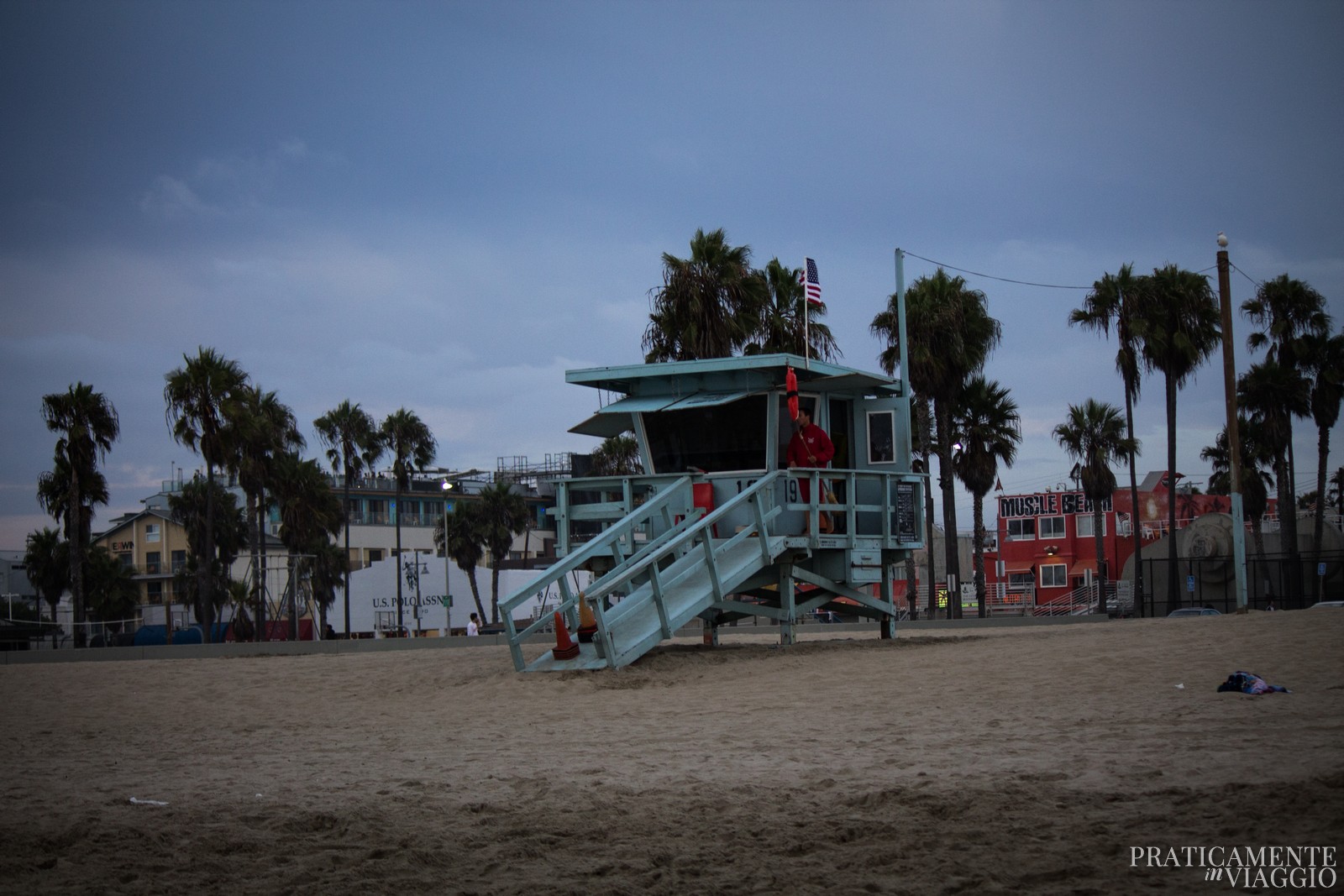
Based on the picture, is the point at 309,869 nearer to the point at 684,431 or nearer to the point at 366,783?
the point at 366,783

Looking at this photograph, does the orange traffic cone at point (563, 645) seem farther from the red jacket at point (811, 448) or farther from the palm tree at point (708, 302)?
the palm tree at point (708, 302)

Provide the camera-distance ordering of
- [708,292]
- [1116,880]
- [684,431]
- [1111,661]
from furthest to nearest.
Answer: [708,292]
[684,431]
[1111,661]
[1116,880]

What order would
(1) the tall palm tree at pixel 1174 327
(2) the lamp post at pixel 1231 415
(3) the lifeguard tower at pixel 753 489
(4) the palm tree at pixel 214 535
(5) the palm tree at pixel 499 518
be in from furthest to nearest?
(5) the palm tree at pixel 499 518 < (4) the palm tree at pixel 214 535 < (1) the tall palm tree at pixel 1174 327 < (2) the lamp post at pixel 1231 415 < (3) the lifeguard tower at pixel 753 489

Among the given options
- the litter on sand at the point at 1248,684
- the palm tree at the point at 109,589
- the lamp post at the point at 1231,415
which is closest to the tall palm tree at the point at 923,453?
the lamp post at the point at 1231,415

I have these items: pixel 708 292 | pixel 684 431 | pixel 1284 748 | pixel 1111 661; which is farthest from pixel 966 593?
pixel 1284 748

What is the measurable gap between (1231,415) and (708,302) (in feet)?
48.2

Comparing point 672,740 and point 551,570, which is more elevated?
point 551,570

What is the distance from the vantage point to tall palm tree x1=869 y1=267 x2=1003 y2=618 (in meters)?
41.8

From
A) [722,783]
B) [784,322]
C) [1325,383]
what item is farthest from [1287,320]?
[722,783]

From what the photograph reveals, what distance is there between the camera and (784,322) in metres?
35.6

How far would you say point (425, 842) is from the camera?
6461mm

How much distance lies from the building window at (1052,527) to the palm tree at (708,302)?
42.2 m

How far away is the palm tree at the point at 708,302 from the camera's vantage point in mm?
33594

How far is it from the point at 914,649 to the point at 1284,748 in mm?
8899
